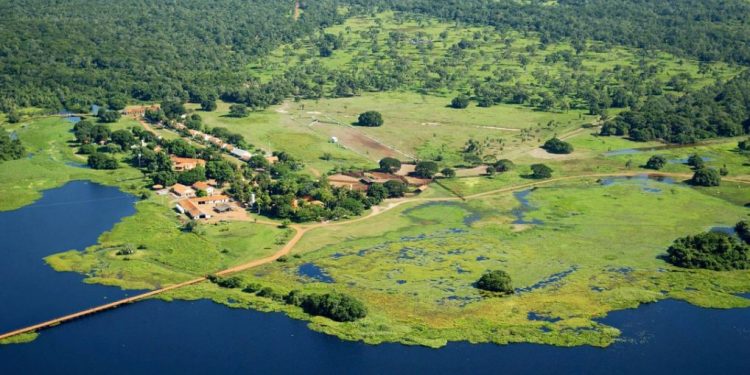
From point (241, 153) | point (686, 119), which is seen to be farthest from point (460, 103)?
point (241, 153)

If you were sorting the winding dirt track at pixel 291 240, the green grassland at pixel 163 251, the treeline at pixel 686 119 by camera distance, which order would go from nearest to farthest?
the winding dirt track at pixel 291 240
the green grassland at pixel 163 251
the treeline at pixel 686 119

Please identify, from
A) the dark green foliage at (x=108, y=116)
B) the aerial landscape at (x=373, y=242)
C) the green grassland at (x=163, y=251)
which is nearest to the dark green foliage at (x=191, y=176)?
the aerial landscape at (x=373, y=242)

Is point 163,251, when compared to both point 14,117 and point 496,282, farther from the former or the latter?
point 14,117

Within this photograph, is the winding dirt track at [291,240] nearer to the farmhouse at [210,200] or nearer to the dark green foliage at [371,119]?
the farmhouse at [210,200]

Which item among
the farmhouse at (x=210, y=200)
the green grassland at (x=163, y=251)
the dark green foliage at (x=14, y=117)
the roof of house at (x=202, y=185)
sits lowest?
the dark green foliage at (x=14, y=117)

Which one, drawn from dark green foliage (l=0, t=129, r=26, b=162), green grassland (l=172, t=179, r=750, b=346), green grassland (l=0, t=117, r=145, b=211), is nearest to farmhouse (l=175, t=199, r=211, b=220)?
green grassland (l=0, t=117, r=145, b=211)

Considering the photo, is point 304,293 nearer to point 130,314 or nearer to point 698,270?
point 130,314
